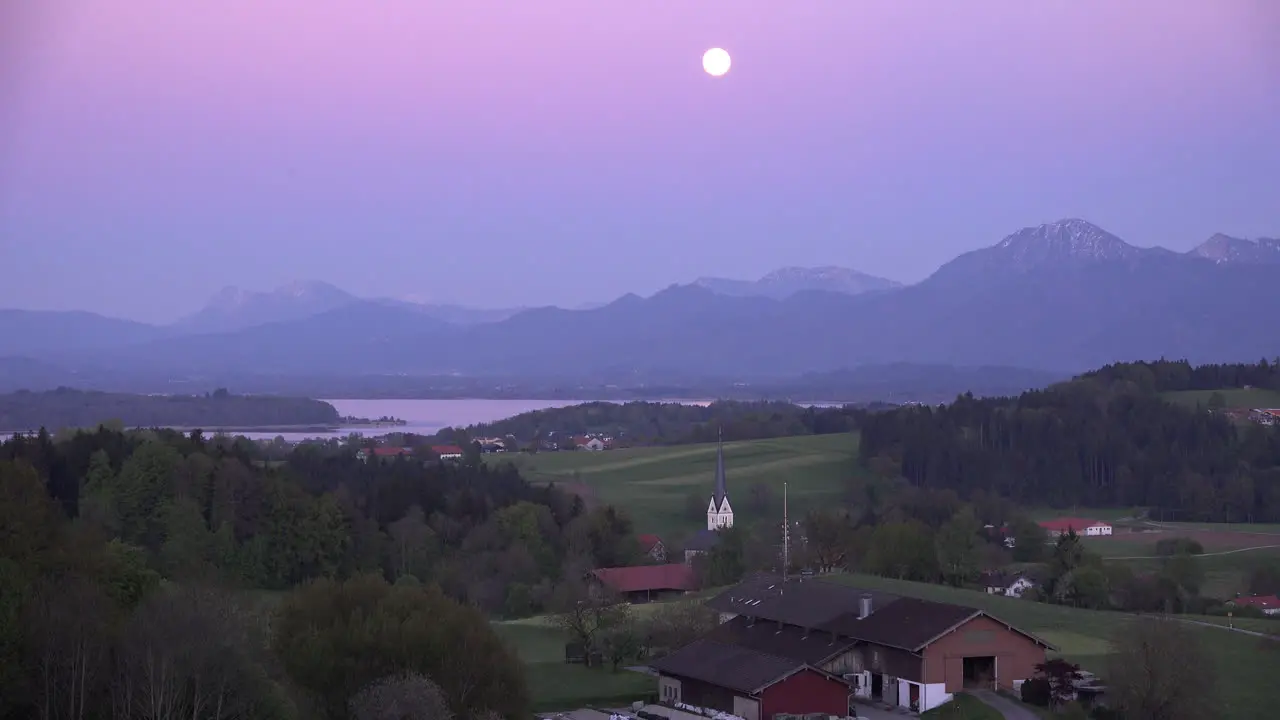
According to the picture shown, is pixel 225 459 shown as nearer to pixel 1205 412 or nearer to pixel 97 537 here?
pixel 97 537

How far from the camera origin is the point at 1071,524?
7569cm

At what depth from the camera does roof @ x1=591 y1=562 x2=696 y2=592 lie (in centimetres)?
5971

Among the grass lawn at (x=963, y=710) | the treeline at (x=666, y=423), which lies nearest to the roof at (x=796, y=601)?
the grass lawn at (x=963, y=710)

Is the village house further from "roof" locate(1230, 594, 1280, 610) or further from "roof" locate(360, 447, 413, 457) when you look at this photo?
"roof" locate(360, 447, 413, 457)

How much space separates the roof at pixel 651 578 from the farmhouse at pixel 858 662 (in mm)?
19597

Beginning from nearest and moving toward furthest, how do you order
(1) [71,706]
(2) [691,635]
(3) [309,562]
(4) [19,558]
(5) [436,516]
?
(1) [71,706] < (4) [19,558] < (2) [691,635] < (3) [309,562] < (5) [436,516]

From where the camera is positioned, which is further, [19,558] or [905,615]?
[905,615]

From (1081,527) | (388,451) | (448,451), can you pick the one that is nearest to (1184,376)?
(1081,527)

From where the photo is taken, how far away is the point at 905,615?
38188 mm

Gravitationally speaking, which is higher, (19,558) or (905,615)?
(19,558)

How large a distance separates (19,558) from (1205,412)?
83.3 m

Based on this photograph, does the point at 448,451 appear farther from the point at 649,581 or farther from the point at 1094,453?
the point at 649,581

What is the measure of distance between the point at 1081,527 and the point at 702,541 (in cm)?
1819

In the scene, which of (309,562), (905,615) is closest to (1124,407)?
(309,562)
